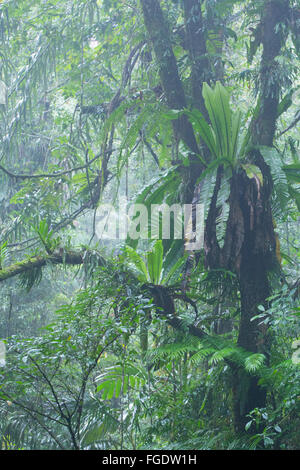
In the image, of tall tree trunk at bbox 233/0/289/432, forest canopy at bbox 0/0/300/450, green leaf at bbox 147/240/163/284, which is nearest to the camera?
forest canopy at bbox 0/0/300/450

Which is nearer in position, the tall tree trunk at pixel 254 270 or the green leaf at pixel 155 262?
the tall tree trunk at pixel 254 270

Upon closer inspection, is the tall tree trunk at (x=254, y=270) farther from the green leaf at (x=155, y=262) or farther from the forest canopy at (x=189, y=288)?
the green leaf at (x=155, y=262)

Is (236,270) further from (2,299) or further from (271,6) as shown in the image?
(2,299)

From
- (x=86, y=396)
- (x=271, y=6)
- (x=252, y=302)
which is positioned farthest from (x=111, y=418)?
(x=271, y=6)

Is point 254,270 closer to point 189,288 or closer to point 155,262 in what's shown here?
point 189,288

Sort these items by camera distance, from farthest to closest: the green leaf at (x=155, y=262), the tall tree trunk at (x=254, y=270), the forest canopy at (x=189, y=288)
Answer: the green leaf at (x=155, y=262), the tall tree trunk at (x=254, y=270), the forest canopy at (x=189, y=288)

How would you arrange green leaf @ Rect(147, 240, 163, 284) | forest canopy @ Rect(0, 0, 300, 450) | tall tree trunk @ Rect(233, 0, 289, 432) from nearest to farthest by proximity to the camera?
1. forest canopy @ Rect(0, 0, 300, 450)
2. tall tree trunk @ Rect(233, 0, 289, 432)
3. green leaf @ Rect(147, 240, 163, 284)

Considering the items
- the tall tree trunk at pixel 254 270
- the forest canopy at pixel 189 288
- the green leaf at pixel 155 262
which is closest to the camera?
the forest canopy at pixel 189 288

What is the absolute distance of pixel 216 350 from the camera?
2.83 m

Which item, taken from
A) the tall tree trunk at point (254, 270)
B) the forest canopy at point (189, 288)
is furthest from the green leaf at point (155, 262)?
the tall tree trunk at point (254, 270)

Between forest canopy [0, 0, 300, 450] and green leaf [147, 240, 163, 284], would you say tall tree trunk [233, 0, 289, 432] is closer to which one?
forest canopy [0, 0, 300, 450]

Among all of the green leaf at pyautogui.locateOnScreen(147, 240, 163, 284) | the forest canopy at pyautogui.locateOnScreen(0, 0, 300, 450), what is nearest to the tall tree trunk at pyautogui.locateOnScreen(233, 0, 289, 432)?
the forest canopy at pyautogui.locateOnScreen(0, 0, 300, 450)

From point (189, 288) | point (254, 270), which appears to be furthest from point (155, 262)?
point (254, 270)
